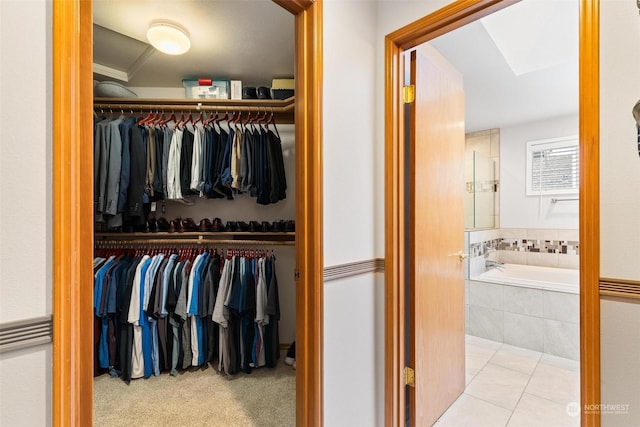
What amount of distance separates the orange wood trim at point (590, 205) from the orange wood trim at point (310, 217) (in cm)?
89

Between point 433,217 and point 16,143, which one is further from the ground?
point 16,143

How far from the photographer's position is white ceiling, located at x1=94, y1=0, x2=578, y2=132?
176 cm

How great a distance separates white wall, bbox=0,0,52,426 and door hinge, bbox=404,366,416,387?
4.80ft

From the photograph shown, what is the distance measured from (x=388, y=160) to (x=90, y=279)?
1.24m

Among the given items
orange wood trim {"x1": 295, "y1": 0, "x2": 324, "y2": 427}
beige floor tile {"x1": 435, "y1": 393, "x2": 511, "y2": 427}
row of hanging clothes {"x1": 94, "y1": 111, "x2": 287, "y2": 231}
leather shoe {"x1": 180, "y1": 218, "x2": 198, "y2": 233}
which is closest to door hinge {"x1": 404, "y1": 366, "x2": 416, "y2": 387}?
beige floor tile {"x1": 435, "y1": 393, "x2": 511, "y2": 427}

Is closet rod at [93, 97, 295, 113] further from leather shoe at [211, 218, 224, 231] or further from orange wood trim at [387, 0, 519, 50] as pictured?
orange wood trim at [387, 0, 519, 50]

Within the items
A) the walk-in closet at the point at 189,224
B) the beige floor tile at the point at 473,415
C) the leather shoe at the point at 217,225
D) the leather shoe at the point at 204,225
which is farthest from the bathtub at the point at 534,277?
the leather shoe at the point at 204,225

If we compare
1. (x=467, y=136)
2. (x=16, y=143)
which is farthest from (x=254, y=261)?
(x=467, y=136)

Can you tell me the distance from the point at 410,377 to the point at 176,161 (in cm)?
217

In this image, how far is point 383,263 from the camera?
1.45 meters

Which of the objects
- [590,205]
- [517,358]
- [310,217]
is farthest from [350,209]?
[517,358]

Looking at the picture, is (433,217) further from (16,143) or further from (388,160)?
(16,143)

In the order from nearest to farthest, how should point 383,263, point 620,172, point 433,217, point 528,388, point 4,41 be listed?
point 4,41
point 620,172
point 383,263
point 433,217
point 528,388

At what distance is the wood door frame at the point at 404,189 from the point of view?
902 mm
